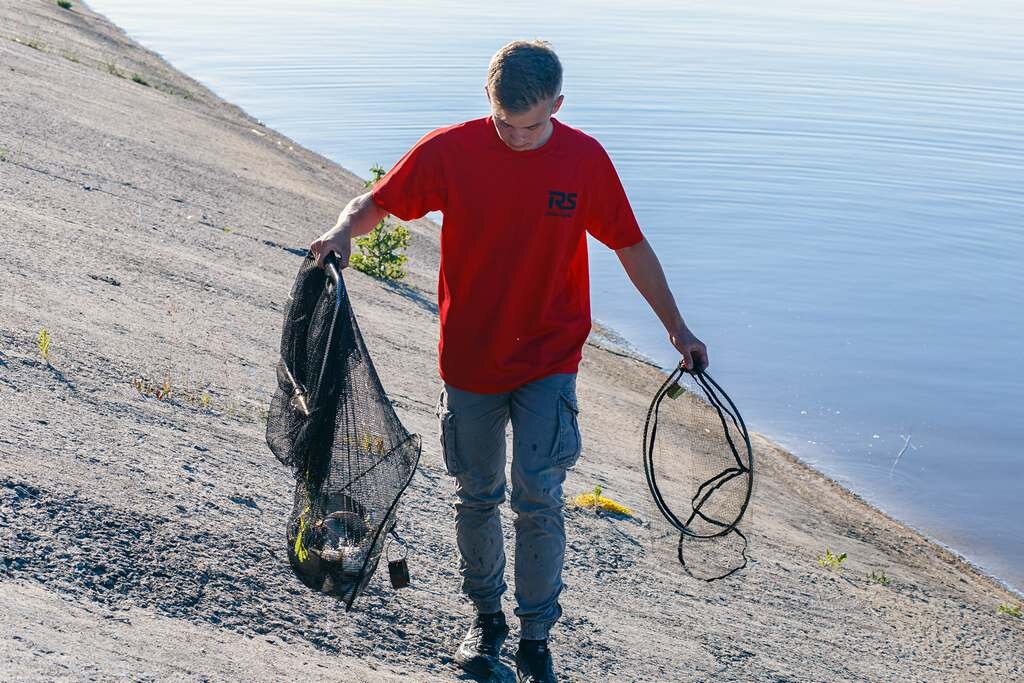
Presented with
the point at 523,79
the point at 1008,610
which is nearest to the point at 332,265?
the point at 523,79

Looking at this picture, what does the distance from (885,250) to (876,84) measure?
2111 cm

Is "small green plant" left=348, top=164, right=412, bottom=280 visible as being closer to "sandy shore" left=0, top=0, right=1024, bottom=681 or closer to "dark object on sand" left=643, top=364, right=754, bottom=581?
"sandy shore" left=0, top=0, right=1024, bottom=681

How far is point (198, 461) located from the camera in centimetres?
554

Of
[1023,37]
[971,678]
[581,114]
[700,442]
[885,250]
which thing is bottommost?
[971,678]

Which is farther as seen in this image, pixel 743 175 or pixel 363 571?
pixel 743 175

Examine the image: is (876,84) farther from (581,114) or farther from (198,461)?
(198,461)

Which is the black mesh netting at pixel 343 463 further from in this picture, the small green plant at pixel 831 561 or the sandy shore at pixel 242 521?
the small green plant at pixel 831 561

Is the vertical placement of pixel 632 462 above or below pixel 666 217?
below

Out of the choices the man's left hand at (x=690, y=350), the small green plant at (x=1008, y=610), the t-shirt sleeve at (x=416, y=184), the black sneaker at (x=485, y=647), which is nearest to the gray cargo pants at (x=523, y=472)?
the black sneaker at (x=485, y=647)

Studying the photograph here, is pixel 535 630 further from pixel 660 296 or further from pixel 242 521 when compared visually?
pixel 242 521

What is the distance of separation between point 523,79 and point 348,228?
82 cm

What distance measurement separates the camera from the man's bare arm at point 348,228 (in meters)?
4.16

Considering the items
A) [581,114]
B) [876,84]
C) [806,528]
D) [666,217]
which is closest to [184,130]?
[666,217]

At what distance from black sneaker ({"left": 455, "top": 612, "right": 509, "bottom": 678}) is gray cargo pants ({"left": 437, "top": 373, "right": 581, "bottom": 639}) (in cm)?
17
